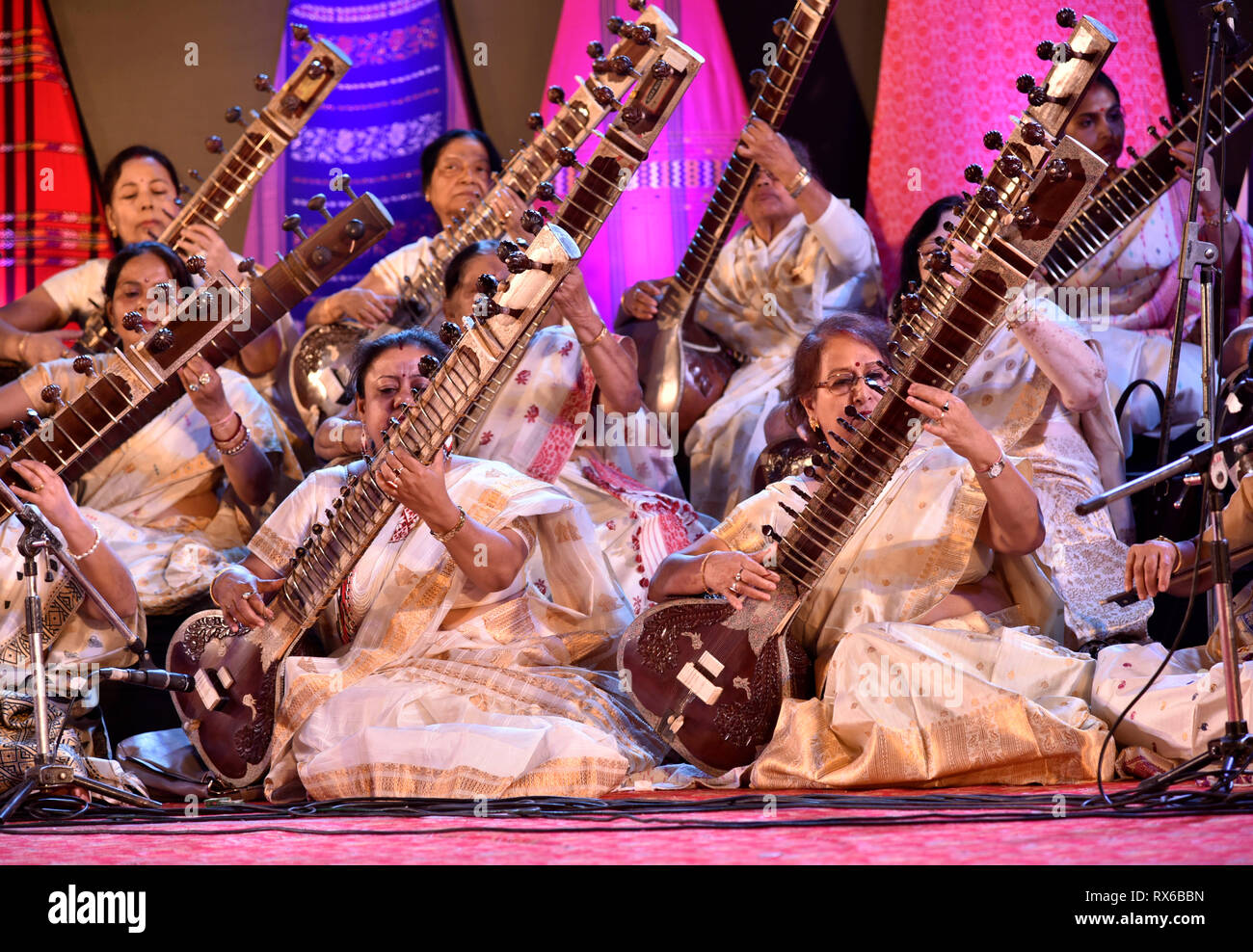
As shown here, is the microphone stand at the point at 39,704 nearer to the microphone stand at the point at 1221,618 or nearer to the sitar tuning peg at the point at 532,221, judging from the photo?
the sitar tuning peg at the point at 532,221

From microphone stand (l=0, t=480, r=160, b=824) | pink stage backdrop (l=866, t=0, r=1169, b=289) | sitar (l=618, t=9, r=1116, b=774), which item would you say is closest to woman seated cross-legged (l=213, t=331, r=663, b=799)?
sitar (l=618, t=9, r=1116, b=774)

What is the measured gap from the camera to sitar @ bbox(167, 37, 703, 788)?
115 inches

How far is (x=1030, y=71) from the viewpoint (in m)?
4.81

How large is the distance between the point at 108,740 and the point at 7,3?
3499mm

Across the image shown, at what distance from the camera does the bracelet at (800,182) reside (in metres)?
4.27

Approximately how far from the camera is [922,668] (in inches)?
112

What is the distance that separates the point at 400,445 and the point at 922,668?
1.19 m

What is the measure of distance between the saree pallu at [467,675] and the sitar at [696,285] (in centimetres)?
96

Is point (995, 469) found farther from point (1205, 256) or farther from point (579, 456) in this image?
point (579, 456)

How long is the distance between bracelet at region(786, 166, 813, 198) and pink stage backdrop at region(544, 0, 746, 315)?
88 centimetres

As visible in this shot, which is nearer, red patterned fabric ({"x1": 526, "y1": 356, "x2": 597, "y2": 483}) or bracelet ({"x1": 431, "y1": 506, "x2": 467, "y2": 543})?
bracelet ({"x1": 431, "y1": 506, "x2": 467, "y2": 543})

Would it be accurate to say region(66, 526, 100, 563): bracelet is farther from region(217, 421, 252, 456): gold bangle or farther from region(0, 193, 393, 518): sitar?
region(217, 421, 252, 456): gold bangle

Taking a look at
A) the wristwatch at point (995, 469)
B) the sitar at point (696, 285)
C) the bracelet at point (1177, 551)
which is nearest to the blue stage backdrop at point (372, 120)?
the sitar at point (696, 285)
